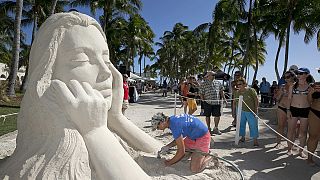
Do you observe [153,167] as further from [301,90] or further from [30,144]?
[301,90]

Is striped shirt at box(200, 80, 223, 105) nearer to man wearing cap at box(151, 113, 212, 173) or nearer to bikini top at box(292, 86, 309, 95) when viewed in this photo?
bikini top at box(292, 86, 309, 95)

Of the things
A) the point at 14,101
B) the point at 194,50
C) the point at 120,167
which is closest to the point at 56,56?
the point at 120,167

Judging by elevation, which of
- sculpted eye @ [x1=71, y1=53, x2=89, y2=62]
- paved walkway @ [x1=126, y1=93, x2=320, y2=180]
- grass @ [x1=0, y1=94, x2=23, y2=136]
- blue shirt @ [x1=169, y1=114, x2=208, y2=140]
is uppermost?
sculpted eye @ [x1=71, y1=53, x2=89, y2=62]

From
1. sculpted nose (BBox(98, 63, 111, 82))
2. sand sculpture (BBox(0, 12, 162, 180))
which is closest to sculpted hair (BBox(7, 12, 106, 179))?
sand sculpture (BBox(0, 12, 162, 180))

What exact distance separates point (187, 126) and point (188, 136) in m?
0.19

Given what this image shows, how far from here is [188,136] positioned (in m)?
4.50

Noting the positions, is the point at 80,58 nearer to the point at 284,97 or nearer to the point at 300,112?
the point at 300,112

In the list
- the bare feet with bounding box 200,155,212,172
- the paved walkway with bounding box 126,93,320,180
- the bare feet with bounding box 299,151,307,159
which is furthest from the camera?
the bare feet with bounding box 299,151,307,159

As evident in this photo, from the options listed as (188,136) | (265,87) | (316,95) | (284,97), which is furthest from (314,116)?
(265,87)

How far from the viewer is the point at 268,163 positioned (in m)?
5.38

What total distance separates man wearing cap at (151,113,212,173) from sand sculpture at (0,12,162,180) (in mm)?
1050

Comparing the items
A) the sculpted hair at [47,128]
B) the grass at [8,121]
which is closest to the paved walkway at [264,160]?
the sculpted hair at [47,128]

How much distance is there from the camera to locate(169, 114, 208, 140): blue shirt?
167 inches

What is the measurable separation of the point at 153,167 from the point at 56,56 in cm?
204
